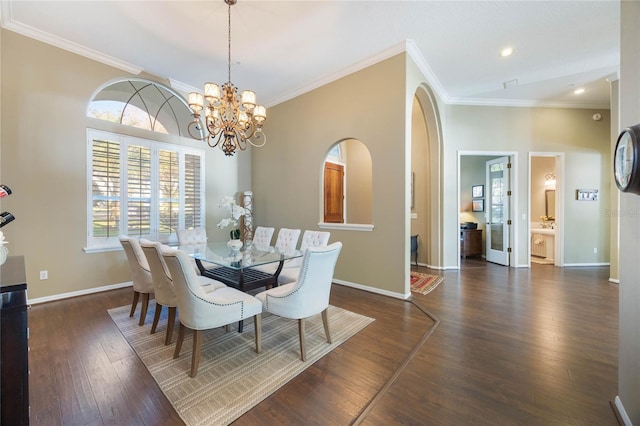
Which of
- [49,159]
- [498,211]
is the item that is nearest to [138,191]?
[49,159]

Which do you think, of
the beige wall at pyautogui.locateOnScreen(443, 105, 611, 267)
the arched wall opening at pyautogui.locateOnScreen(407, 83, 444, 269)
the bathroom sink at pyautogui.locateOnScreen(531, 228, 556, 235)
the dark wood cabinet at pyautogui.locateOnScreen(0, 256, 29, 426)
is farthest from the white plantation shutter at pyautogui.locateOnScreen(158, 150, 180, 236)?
the bathroom sink at pyautogui.locateOnScreen(531, 228, 556, 235)

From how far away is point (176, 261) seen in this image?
1.90 metres

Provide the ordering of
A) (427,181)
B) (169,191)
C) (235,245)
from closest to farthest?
1. (235,245)
2. (169,191)
3. (427,181)

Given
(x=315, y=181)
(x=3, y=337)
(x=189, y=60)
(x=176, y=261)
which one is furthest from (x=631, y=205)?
(x=189, y=60)

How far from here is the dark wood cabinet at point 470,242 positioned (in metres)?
6.38

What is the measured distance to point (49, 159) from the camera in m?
Answer: 3.42

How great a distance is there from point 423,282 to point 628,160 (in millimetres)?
3426

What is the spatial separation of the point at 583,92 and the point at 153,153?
26.7ft

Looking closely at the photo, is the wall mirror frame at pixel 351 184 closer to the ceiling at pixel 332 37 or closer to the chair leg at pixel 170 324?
the ceiling at pixel 332 37

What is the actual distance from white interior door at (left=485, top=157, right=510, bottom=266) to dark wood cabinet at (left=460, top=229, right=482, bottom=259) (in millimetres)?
247

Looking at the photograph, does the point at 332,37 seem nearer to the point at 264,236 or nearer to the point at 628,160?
the point at 264,236

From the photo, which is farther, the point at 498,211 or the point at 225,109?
the point at 498,211

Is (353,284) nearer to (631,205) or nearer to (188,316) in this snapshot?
(188,316)

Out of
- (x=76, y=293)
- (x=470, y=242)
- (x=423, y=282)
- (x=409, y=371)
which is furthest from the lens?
(x=470, y=242)
